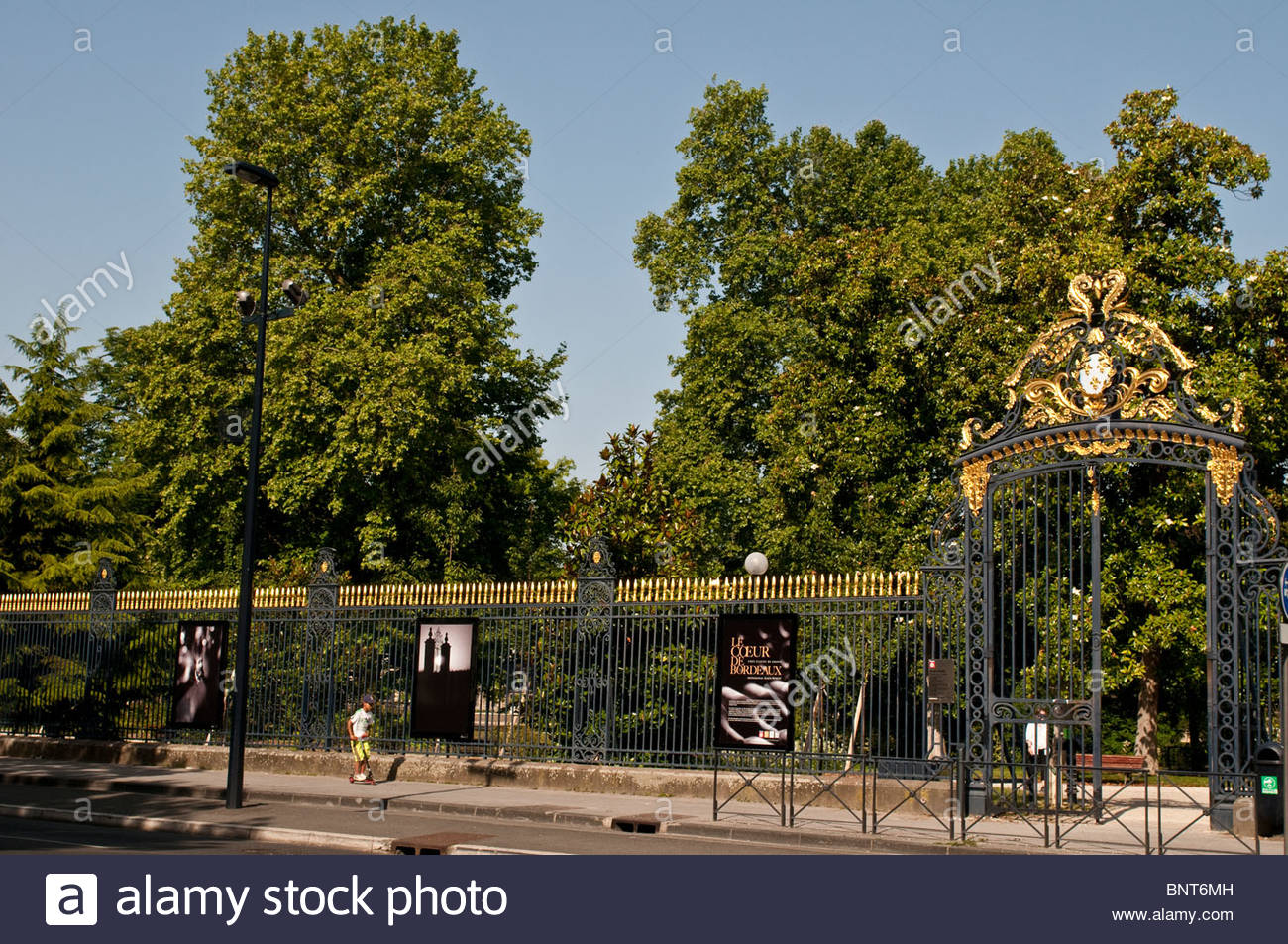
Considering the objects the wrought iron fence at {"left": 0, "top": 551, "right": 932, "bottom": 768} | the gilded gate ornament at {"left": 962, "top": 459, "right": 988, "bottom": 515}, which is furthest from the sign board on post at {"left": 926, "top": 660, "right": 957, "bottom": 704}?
the gilded gate ornament at {"left": 962, "top": 459, "right": 988, "bottom": 515}

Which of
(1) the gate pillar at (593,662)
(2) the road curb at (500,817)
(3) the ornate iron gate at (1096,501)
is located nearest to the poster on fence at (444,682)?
(1) the gate pillar at (593,662)

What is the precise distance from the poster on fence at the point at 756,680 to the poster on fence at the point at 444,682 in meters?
5.05

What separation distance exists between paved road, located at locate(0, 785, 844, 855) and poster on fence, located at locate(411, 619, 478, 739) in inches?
95.6

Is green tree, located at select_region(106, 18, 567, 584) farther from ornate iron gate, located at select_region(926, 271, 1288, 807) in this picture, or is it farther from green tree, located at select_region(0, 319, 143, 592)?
ornate iron gate, located at select_region(926, 271, 1288, 807)

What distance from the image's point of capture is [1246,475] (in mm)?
15703

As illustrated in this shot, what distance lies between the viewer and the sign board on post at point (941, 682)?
15.4 m

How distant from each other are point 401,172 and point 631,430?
1284cm

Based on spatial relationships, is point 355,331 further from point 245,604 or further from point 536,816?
point 536,816

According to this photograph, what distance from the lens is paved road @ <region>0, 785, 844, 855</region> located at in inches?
508

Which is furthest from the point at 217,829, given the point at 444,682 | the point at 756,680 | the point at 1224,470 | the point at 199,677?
the point at 1224,470

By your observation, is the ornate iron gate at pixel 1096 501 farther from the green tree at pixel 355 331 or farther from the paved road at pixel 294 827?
the green tree at pixel 355 331

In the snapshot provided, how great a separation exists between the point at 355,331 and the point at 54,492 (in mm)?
8412
